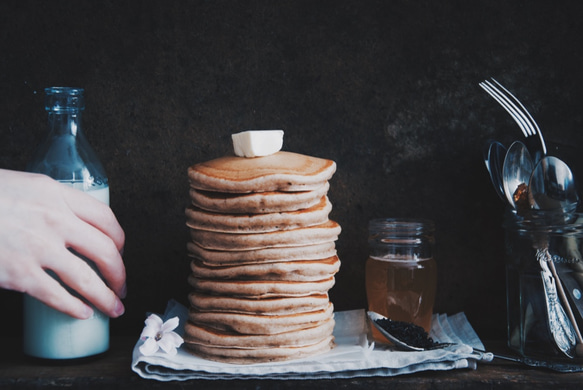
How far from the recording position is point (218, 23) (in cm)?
149

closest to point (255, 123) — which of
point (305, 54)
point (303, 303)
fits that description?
point (305, 54)

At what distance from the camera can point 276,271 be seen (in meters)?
1.17

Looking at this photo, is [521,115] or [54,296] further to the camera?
[521,115]

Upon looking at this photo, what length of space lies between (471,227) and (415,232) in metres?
0.23

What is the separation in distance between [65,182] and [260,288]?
420 mm

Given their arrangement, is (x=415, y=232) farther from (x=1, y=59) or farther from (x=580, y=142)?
(x=1, y=59)

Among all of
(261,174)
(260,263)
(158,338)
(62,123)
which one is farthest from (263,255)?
(62,123)

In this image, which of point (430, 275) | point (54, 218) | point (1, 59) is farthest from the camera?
point (1, 59)

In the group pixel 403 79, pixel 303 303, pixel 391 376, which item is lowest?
pixel 391 376

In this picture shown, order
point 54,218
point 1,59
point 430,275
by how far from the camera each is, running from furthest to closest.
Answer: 1. point 1,59
2. point 430,275
3. point 54,218

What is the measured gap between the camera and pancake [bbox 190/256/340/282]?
117 centimetres

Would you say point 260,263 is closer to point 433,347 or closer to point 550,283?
point 433,347

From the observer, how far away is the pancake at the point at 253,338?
116 centimetres

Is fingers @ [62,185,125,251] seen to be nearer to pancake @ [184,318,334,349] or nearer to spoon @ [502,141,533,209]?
pancake @ [184,318,334,349]
